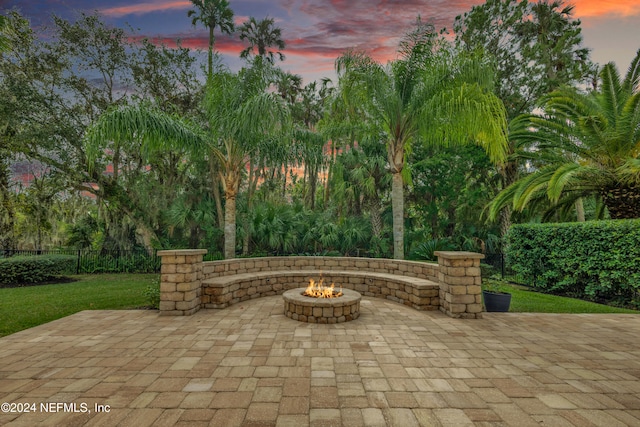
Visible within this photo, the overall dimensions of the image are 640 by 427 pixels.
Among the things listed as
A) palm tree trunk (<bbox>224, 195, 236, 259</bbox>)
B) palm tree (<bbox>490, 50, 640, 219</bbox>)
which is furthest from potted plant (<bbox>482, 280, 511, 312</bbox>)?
palm tree trunk (<bbox>224, 195, 236, 259</bbox>)

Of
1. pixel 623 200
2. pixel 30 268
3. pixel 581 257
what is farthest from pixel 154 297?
pixel 623 200

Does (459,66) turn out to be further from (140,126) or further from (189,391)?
(189,391)

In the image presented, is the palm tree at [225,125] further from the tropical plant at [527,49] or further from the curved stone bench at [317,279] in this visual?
the tropical plant at [527,49]

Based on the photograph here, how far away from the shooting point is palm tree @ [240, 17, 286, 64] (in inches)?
698

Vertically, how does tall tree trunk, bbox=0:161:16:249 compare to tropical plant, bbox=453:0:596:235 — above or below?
below

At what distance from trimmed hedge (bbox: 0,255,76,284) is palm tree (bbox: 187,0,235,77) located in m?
11.2

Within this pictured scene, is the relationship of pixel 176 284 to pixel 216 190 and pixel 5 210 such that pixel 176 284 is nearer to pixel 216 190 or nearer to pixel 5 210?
pixel 216 190

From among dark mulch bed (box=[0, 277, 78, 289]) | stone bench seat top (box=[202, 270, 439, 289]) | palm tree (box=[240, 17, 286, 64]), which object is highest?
palm tree (box=[240, 17, 286, 64])

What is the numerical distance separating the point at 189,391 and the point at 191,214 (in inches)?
441

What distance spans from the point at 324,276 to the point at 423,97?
5797mm

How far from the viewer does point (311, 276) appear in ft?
25.6

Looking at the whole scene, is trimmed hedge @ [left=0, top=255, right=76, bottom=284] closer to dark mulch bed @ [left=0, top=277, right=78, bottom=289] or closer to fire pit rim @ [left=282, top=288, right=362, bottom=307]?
dark mulch bed @ [left=0, top=277, right=78, bottom=289]

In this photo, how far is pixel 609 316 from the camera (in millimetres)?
5676

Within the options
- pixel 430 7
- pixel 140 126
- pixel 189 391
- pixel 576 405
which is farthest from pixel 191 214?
pixel 576 405
